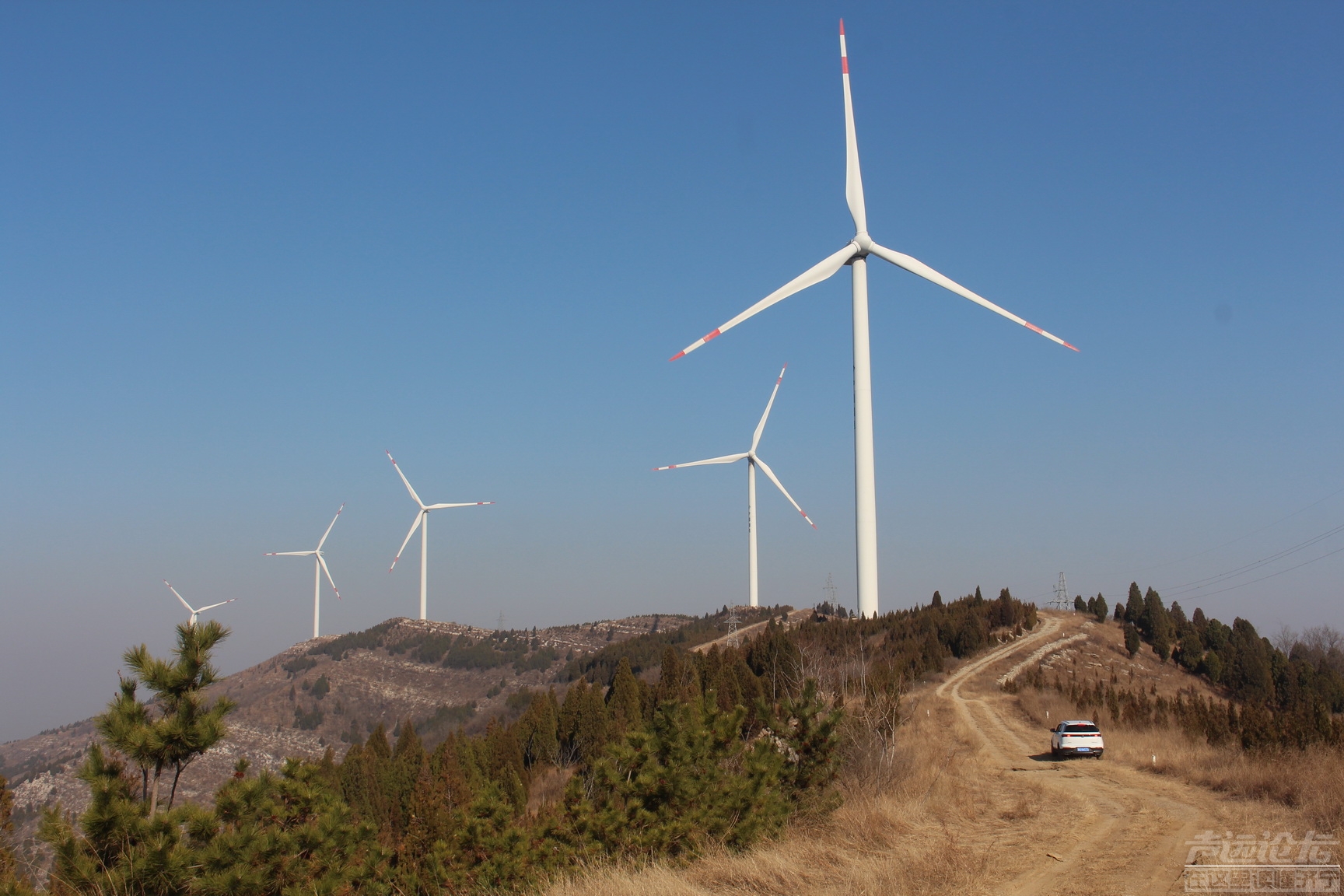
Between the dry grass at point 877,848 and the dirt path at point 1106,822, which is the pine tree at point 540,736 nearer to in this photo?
the dirt path at point 1106,822

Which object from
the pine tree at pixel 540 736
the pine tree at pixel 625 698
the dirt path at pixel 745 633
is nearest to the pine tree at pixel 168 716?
the pine tree at pixel 625 698

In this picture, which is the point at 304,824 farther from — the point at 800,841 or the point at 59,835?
the point at 800,841

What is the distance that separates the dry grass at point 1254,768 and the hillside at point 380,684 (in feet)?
252

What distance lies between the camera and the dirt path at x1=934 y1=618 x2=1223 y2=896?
12.3m

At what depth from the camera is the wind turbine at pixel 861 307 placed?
153 ft

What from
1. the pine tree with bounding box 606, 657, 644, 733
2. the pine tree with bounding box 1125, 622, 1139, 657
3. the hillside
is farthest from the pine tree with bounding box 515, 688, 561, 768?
the hillside

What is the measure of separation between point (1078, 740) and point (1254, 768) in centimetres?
917

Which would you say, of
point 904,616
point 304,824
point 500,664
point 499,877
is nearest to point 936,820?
point 499,877

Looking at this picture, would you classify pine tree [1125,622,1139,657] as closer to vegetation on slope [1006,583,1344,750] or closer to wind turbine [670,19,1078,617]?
vegetation on slope [1006,583,1344,750]

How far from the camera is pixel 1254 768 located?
1986 cm

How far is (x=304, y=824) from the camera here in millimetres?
13180

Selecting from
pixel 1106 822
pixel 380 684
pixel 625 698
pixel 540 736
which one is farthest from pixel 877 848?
pixel 380 684

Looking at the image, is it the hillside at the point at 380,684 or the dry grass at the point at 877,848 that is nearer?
the dry grass at the point at 877,848

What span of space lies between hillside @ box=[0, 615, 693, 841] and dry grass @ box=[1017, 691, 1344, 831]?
76.8 meters
